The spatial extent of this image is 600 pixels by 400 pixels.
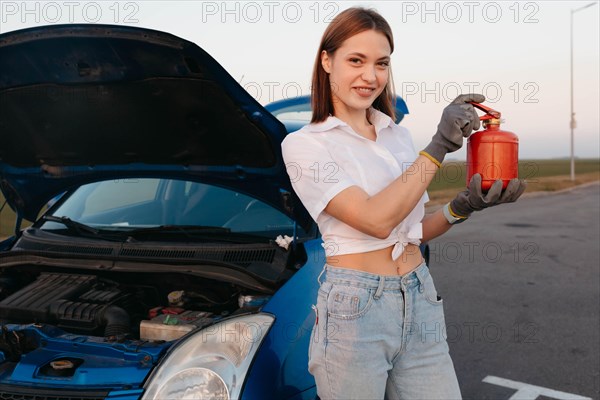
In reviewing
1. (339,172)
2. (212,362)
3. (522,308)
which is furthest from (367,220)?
(522,308)

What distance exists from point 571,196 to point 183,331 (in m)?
18.0

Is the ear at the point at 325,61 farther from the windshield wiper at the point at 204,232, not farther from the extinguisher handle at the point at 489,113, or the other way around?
the windshield wiper at the point at 204,232

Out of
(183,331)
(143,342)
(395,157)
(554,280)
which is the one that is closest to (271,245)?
(183,331)

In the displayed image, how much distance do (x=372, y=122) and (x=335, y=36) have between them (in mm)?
341

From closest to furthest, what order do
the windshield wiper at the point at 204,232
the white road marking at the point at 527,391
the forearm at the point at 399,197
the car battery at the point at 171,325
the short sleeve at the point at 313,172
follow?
1. the forearm at the point at 399,197
2. the short sleeve at the point at 313,172
3. the car battery at the point at 171,325
4. the windshield wiper at the point at 204,232
5. the white road marking at the point at 527,391

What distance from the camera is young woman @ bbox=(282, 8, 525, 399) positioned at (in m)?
1.64

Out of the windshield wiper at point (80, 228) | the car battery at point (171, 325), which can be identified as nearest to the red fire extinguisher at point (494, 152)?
the car battery at point (171, 325)

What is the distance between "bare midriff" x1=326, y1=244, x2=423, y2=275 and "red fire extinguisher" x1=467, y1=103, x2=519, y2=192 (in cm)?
41

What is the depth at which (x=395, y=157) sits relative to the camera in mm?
1896

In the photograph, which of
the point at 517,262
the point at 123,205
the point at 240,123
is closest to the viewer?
the point at 240,123

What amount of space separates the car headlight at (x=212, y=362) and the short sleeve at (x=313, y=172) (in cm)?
55

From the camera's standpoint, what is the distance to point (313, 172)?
1.72 meters

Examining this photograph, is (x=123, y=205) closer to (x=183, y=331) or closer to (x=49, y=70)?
(x=49, y=70)

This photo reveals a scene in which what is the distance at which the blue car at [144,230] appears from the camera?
196cm
